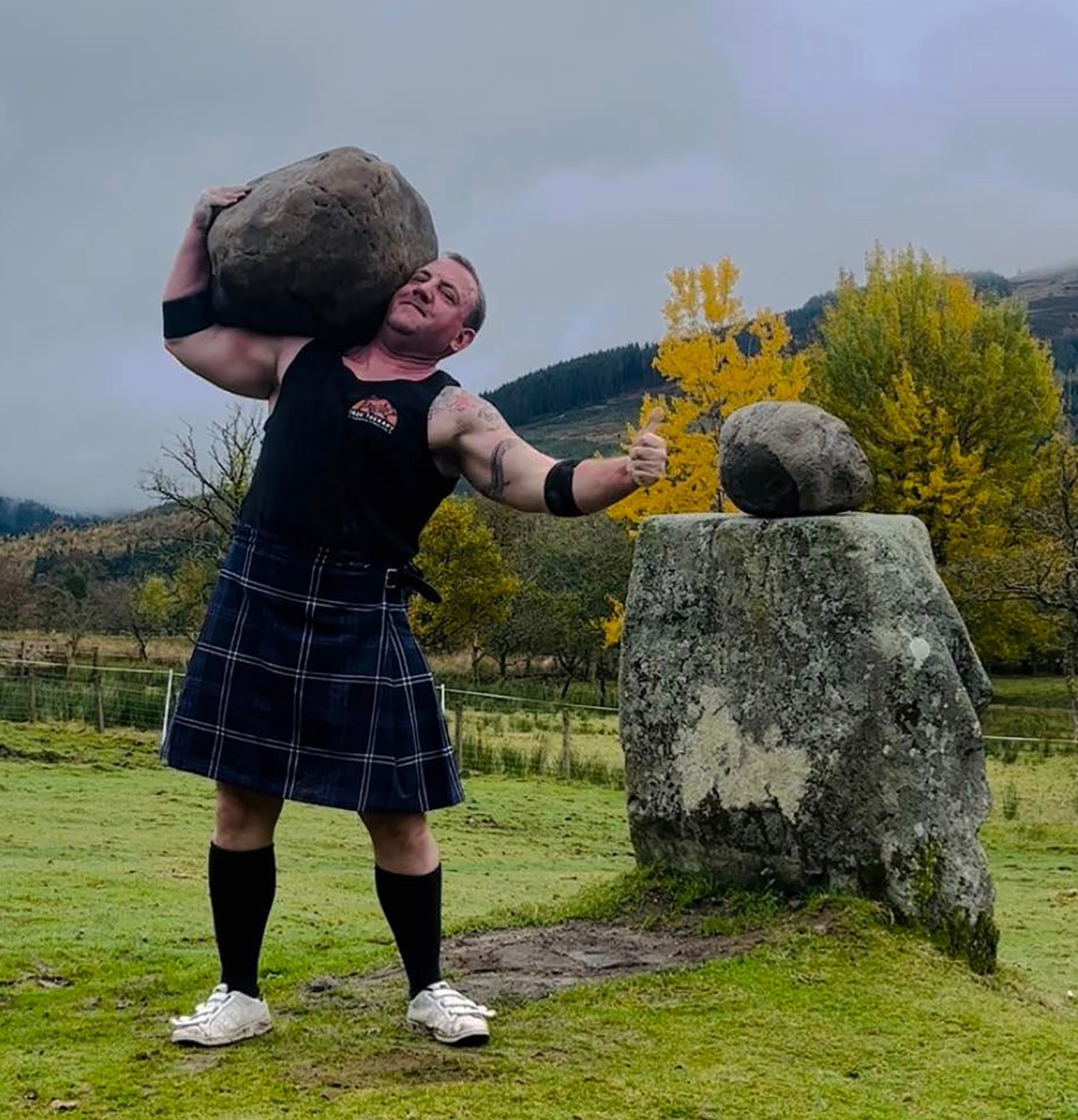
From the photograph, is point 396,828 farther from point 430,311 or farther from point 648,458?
point 430,311

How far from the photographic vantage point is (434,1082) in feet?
10.2

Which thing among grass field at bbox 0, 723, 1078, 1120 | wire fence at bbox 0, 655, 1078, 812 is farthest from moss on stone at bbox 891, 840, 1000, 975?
wire fence at bbox 0, 655, 1078, 812

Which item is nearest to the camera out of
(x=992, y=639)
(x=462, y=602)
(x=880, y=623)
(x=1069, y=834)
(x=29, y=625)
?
(x=880, y=623)

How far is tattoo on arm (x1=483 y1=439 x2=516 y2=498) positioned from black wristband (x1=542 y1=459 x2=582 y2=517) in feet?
0.51

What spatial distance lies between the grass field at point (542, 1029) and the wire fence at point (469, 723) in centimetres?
908

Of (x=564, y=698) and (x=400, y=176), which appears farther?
(x=564, y=698)

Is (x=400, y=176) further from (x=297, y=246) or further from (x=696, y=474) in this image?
(x=696, y=474)

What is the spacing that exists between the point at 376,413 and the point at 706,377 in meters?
15.3

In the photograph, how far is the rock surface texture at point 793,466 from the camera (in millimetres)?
4895

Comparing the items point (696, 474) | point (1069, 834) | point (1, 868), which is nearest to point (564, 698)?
point (696, 474)

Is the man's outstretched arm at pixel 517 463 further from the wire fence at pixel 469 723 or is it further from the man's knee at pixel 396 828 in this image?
the wire fence at pixel 469 723

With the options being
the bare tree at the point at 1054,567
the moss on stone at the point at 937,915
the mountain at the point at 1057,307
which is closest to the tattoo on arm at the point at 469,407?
the moss on stone at the point at 937,915

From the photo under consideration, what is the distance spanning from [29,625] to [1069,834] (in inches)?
1519

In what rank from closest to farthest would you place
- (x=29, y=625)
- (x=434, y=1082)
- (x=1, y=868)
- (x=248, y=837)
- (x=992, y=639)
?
(x=434, y=1082) → (x=248, y=837) → (x=1, y=868) → (x=992, y=639) → (x=29, y=625)
